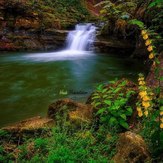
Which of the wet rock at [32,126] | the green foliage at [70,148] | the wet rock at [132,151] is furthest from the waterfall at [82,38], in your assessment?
the wet rock at [132,151]

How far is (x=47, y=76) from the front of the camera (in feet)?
33.0

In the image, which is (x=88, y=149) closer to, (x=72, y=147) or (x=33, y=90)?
(x=72, y=147)

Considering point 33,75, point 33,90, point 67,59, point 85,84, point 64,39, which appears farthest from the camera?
point 64,39

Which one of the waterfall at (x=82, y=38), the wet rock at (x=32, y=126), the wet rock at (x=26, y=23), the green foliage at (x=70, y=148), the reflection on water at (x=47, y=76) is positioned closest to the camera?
the green foliage at (x=70, y=148)

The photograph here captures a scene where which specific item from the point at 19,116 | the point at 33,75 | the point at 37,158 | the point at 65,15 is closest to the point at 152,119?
the point at 37,158

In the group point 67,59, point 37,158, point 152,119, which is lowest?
point 67,59

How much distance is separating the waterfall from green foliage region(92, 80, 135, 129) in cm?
1139

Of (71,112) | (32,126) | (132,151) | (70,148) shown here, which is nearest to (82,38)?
(71,112)

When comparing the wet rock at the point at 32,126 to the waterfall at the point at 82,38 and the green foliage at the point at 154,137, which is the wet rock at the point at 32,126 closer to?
the green foliage at the point at 154,137

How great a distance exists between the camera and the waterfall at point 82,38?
15.9 m

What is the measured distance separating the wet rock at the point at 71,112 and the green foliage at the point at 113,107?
21 centimetres

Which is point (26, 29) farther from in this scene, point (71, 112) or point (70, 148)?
point (70, 148)

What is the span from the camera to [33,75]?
10281 mm

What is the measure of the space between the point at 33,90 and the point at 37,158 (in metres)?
4.87
